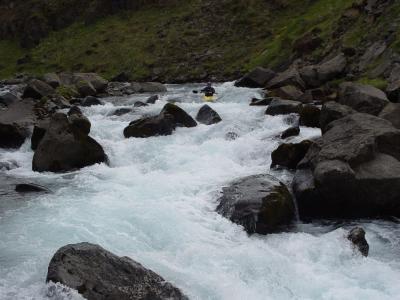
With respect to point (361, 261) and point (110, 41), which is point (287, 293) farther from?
point (110, 41)

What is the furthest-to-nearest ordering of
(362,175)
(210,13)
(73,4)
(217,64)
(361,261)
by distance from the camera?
(73,4) → (210,13) → (217,64) → (362,175) → (361,261)

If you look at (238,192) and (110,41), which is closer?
(238,192)

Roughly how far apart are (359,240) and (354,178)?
8.00ft

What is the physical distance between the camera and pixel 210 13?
6078 centimetres

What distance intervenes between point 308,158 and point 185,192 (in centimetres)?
439

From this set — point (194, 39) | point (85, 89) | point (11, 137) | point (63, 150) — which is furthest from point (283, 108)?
point (194, 39)

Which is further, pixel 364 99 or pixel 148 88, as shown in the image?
pixel 148 88

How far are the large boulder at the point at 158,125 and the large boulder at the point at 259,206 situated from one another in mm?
9591

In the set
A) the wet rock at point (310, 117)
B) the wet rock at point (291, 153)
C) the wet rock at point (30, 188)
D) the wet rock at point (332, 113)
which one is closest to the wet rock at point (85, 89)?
the wet rock at point (310, 117)

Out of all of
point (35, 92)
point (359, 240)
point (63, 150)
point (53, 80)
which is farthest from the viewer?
point (53, 80)

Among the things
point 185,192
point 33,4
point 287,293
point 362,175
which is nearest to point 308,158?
point 362,175

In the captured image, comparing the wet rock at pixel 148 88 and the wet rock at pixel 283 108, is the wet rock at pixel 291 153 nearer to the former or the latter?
the wet rock at pixel 283 108

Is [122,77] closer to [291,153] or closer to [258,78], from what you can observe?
[258,78]

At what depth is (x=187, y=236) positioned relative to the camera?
14.5 metres
